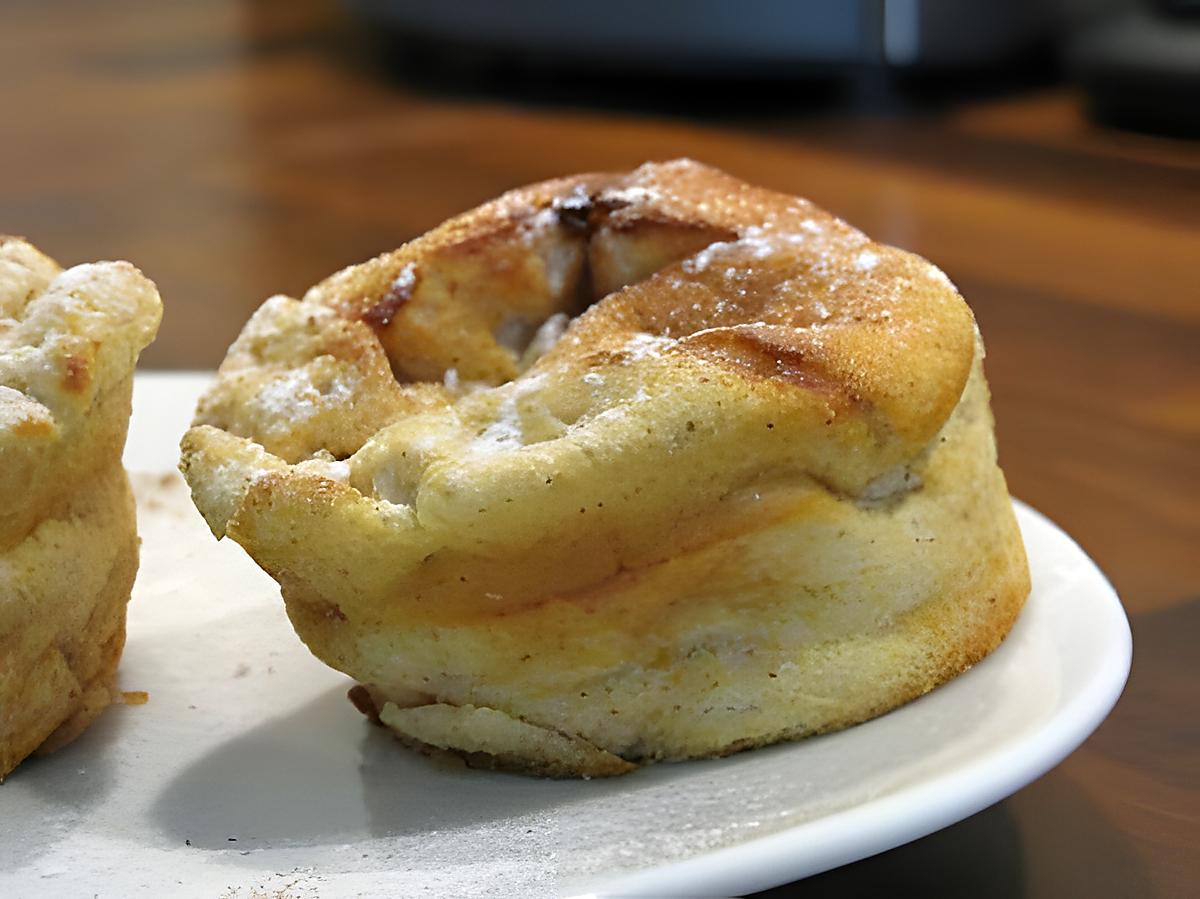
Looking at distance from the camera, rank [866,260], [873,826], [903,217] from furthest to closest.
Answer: [903,217], [866,260], [873,826]

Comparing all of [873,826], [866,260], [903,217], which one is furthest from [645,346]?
[903,217]

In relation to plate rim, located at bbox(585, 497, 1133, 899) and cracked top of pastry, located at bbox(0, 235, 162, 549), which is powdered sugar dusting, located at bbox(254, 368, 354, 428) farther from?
plate rim, located at bbox(585, 497, 1133, 899)

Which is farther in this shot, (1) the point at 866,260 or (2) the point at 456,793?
(1) the point at 866,260

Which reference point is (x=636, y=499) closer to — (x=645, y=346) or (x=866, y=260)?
(x=645, y=346)

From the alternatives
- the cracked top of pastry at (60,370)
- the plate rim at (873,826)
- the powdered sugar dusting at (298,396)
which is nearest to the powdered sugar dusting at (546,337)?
the powdered sugar dusting at (298,396)

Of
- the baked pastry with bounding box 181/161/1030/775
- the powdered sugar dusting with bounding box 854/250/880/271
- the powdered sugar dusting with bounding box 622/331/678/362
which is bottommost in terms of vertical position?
the baked pastry with bounding box 181/161/1030/775

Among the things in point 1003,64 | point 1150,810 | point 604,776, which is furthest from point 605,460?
point 1003,64

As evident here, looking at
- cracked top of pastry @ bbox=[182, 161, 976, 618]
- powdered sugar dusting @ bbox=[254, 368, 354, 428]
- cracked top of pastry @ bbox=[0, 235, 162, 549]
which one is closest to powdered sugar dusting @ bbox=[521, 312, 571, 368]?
cracked top of pastry @ bbox=[182, 161, 976, 618]

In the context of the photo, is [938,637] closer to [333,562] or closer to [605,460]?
[605,460]
